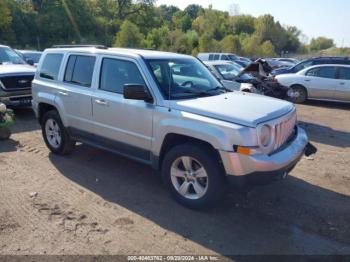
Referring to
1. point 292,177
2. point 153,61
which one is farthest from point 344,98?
point 153,61

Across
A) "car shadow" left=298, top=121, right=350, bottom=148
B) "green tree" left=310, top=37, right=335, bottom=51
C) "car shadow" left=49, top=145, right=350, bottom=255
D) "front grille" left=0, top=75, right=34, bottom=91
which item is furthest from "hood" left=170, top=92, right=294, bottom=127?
"green tree" left=310, top=37, right=335, bottom=51

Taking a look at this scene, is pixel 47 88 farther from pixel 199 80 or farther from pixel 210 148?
pixel 210 148

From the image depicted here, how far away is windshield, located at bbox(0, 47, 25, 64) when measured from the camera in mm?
10656

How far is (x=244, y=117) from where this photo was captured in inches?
162

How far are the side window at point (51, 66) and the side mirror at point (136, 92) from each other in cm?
224

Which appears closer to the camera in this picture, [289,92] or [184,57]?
[184,57]

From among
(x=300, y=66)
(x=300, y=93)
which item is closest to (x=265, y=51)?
(x=300, y=66)

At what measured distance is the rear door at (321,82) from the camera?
12.9m

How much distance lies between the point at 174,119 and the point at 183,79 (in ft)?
3.28

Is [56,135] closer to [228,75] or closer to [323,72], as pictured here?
[228,75]

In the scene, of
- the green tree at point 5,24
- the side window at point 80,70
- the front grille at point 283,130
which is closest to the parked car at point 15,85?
the side window at point 80,70

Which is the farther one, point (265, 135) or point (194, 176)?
point (194, 176)

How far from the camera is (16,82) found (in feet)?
31.0

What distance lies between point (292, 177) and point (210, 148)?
2.07 m
